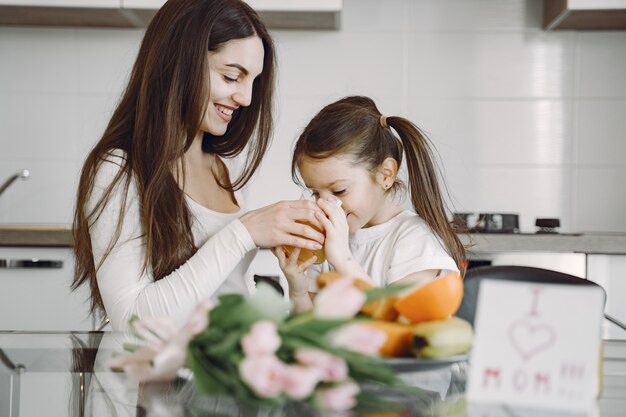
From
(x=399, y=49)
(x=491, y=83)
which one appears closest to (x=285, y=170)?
(x=399, y=49)

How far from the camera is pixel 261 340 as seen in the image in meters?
0.55

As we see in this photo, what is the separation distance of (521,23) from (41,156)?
2019 mm

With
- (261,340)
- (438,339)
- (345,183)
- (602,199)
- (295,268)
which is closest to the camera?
(261,340)

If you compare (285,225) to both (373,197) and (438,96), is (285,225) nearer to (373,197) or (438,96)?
(373,197)

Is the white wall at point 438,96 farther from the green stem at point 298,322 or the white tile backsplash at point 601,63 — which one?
the green stem at point 298,322

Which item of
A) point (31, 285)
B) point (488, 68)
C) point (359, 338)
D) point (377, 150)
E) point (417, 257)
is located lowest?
point (31, 285)

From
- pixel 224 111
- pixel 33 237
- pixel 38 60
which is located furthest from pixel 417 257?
pixel 38 60

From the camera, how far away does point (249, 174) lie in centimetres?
175

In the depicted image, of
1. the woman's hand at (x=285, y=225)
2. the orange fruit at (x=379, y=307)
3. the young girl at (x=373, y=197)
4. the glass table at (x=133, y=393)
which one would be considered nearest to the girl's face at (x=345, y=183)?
the young girl at (x=373, y=197)

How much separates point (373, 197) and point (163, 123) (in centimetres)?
50

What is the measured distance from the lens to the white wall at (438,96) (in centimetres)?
313

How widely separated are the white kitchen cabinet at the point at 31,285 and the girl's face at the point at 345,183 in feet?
4.03

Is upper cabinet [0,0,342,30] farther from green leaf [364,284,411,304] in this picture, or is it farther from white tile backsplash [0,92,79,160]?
green leaf [364,284,411,304]

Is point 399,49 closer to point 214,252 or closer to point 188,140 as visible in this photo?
point 188,140
